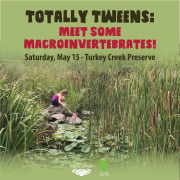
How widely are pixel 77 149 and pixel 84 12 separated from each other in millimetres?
2170

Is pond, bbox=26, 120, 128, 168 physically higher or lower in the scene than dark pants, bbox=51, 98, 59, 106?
lower

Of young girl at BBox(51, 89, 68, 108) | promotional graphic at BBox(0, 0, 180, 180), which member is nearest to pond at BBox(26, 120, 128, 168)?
Answer: promotional graphic at BBox(0, 0, 180, 180)

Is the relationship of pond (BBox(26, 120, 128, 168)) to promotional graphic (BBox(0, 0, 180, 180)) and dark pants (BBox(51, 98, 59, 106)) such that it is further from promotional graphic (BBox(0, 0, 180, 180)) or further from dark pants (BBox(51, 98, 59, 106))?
dark pants (BBox(51, 98, 59, 106))

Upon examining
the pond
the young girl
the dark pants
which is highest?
the young girl

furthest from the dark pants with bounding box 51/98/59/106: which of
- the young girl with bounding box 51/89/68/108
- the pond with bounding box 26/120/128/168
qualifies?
the pond with bounding box 26/120/128/168

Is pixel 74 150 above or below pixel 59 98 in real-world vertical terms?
below

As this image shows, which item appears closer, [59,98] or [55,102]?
[59,98]

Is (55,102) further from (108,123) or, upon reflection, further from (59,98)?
(108,123)

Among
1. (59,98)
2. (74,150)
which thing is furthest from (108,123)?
(59,98)

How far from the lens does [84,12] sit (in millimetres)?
3148

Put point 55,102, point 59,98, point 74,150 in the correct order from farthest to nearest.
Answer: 1. point 55,102
2. point 59,98
3. point 74,150

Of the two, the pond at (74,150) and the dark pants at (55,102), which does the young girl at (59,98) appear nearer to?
the dark pants at (55,102)

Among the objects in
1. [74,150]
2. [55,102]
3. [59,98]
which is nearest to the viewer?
[74,150]

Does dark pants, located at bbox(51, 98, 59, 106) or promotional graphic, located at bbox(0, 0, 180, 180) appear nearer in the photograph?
promotional graphic, located at bbox(0, 0, 180, 180)
